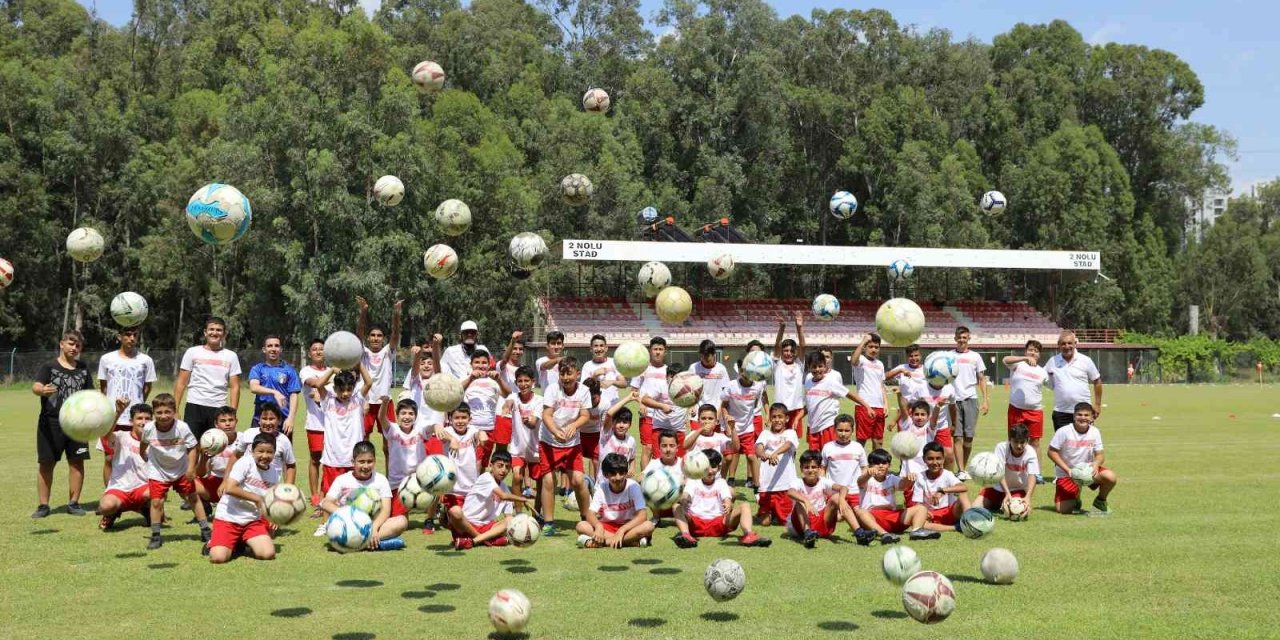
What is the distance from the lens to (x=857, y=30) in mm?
70375

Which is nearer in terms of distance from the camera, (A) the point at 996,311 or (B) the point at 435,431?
(B) the point at 435,431

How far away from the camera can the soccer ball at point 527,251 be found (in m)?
15.5

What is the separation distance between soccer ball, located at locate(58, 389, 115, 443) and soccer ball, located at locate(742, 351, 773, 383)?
258 inches

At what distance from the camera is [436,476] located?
977 centimetres

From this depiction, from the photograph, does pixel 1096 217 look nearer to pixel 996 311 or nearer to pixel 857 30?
pixel 996 311

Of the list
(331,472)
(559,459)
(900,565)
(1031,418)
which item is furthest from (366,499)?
(1031,418)

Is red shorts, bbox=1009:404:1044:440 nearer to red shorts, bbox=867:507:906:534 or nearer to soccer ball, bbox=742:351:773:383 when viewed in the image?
soccer ball, bbox=742:351:773:383

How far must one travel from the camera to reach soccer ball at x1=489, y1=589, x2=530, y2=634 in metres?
6.60

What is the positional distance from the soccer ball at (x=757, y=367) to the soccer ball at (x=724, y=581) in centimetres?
531

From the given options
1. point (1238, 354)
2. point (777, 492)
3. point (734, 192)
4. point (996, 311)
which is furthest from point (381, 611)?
point (1238, 354)

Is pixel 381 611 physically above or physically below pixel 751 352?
below

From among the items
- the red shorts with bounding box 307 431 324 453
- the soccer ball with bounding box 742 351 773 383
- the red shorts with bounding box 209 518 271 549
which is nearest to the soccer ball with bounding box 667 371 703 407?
the soccer ball with bounding box 742 351 773 383

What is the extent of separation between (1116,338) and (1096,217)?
991 cm

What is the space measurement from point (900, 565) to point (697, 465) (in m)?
2.82
